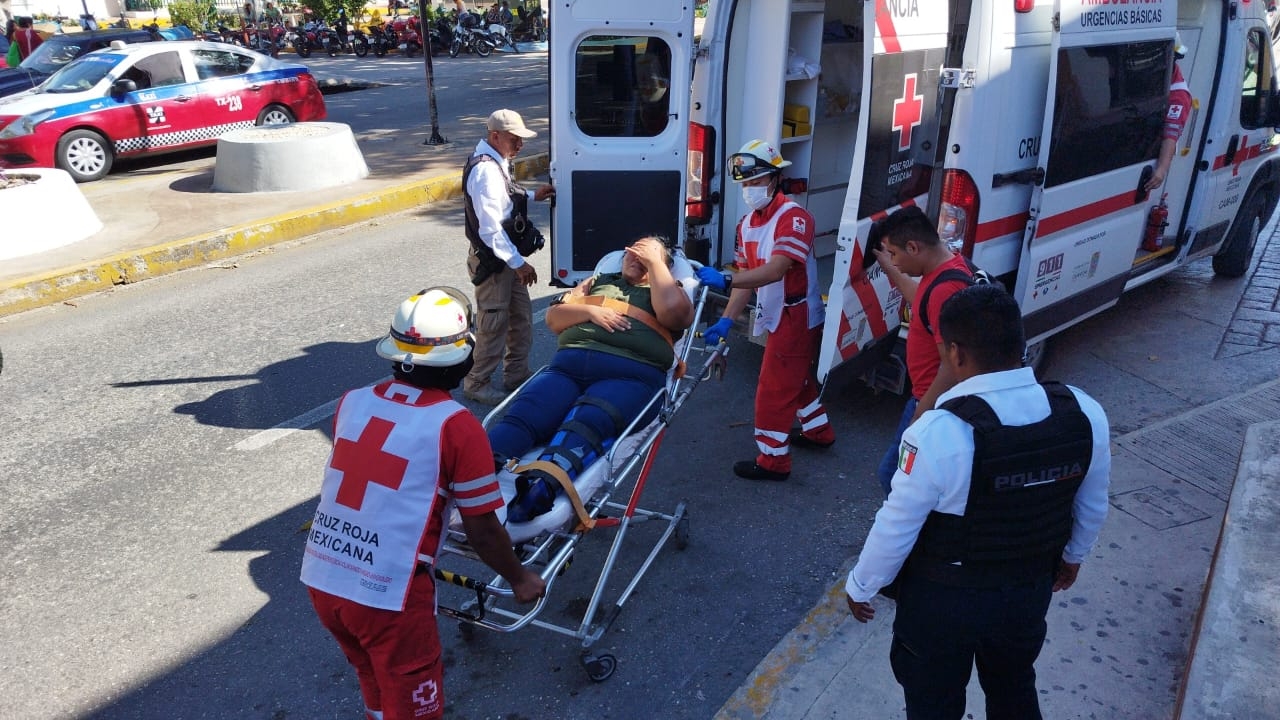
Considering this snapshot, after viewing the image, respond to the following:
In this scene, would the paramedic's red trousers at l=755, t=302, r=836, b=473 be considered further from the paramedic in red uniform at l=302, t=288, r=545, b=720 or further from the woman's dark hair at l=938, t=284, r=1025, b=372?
the paramedic in red uniform at l=302, t=288, r=545, b=720

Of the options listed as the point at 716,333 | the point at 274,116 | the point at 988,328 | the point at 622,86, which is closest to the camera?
the point at 988,328

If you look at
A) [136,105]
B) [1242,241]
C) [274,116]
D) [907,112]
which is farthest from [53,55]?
[1242,241]

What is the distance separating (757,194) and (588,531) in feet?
6.44

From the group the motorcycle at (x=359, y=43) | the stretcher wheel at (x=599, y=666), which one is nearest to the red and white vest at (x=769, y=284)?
the stretcher wheel at (x=599, y=666)

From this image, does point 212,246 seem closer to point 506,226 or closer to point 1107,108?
point 506,226

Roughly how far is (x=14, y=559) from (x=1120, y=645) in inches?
178

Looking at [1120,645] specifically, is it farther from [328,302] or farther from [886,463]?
[328,302]

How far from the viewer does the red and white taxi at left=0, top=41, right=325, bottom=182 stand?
34.1 ft

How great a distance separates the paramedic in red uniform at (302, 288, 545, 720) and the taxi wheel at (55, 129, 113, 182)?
10.2 m

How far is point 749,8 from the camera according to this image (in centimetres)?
527

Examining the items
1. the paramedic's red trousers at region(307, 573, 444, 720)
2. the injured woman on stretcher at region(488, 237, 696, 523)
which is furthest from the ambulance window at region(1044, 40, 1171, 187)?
the paramedic's red trousers at region(307, 573, 444, 720)

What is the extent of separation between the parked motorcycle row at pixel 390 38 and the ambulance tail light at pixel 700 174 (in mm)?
22111

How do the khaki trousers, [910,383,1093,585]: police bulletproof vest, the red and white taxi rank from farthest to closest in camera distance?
the red and white taxi < the khaki trousers < [910,383,1093,585]: police bulletproof vest

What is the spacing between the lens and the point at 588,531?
3193mm
